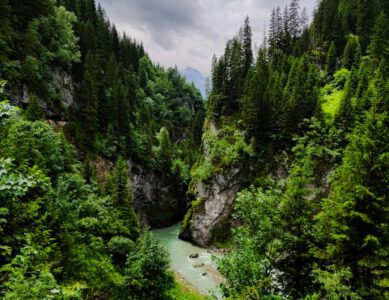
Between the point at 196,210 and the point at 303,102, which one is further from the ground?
the point at 303,102

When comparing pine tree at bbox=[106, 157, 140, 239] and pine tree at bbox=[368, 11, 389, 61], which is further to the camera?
pine tree at bbox=[368, 11, 389, 61]

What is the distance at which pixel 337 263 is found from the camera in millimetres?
13086

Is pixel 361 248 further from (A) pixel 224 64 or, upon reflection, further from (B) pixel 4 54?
(A) pixel 224 64

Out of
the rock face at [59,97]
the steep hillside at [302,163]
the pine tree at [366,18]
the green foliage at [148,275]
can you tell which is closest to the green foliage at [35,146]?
the green foliage at [148,275]

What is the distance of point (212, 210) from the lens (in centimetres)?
4581

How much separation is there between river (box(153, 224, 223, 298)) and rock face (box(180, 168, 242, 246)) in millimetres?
2246

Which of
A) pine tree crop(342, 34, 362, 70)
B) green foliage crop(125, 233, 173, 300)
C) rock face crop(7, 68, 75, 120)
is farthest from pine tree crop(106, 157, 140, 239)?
pine tree crop(342, 34, 362, 70)

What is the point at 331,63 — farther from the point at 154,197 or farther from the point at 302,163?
the point at 302,163

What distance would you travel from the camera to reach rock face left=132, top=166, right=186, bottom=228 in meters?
55.9

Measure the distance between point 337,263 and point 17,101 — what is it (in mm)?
41089

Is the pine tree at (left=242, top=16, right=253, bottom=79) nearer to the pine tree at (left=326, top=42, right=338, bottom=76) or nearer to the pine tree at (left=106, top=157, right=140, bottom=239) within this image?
the pine tree at (left=326, top=42, right=338, bottom=76)

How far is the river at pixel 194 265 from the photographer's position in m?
30.1

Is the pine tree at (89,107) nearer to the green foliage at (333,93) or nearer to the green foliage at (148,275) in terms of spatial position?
the green foliage at (148,275)

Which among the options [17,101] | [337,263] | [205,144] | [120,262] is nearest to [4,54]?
[17,101]
